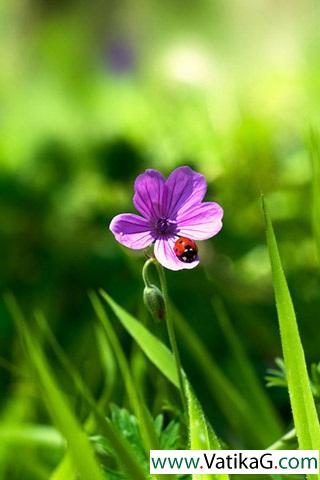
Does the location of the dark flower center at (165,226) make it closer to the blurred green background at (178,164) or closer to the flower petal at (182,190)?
the flower petal at (182,190)

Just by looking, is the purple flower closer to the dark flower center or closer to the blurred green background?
the dark flower center

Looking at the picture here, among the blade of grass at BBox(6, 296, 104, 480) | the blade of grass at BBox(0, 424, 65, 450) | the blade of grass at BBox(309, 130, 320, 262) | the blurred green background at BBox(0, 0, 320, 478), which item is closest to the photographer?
the blade of grass at BBox(6, 296, 104, 480)

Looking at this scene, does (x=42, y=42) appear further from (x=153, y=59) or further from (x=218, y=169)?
(x=218, y=169)

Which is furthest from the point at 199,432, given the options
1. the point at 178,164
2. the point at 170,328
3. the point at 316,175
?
the point at 178,164

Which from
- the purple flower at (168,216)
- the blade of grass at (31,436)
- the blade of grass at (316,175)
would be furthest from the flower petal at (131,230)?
the blade of grass at (31,436)

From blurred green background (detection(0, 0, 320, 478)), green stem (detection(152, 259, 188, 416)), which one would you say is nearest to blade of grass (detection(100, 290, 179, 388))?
green stem (detection(152, 259, 188, 416))

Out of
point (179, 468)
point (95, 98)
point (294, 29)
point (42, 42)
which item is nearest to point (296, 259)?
point (179, 468)

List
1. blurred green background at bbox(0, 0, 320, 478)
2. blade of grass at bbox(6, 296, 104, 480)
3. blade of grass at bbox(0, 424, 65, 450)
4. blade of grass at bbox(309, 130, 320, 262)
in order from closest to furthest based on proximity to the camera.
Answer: blade of grass at bbox(6, 296, 104, 480)
blade of grass at bbox(309, 130, 320, 262)
blade of grass at bbox(0, 424, 65, 450)
blurred green background at bbox(0, 0, 320, 478)

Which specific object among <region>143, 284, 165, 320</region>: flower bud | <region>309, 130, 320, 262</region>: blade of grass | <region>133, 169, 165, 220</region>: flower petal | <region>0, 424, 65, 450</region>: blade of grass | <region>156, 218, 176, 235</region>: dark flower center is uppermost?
<region>309, 130, 320, 262</region>: blade of grass
